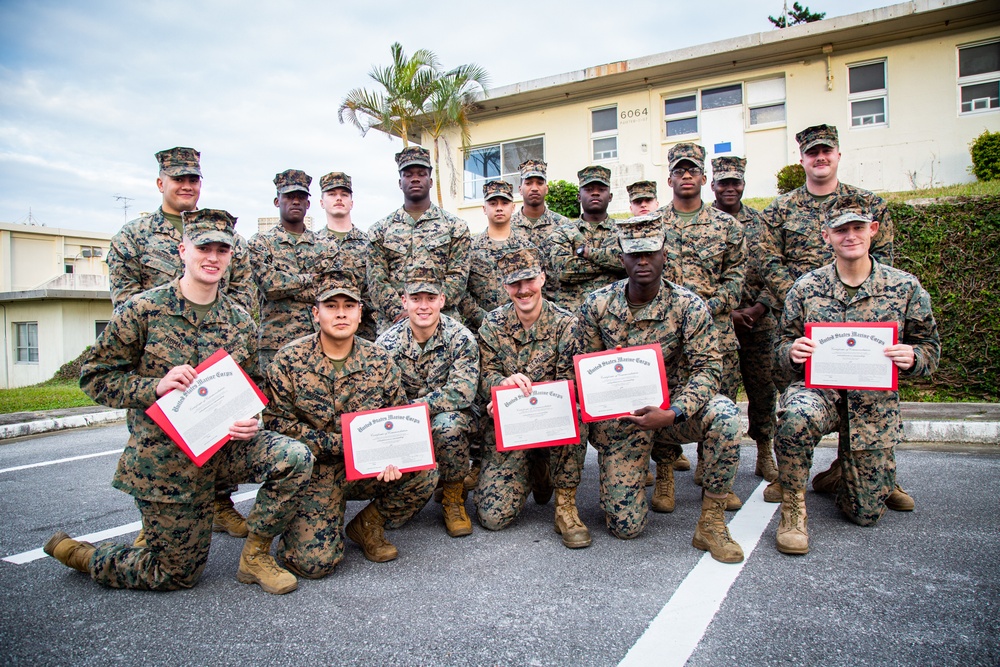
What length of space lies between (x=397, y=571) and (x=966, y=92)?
1542 centimetres

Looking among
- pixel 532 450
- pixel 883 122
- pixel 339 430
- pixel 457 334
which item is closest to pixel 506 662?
pixel 339 430

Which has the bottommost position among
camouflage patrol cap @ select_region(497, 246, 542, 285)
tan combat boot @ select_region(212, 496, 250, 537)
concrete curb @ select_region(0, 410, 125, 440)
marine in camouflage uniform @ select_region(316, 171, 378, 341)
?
tan combat boot @ select_region(212, 496, 250, 537)

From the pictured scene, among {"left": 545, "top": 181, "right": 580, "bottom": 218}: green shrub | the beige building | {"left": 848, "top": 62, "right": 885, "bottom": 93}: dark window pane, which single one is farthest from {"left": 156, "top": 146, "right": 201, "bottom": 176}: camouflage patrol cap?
the beige building

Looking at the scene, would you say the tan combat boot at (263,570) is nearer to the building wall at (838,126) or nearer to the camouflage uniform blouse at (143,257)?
the camouflage uniform blouse at (143,257)

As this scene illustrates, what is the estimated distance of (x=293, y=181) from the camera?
5746 millimetres

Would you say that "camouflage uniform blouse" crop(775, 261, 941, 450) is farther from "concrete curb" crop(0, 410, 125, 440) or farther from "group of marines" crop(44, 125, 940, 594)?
"concrete curb" crop(0, 410, 125, 440)

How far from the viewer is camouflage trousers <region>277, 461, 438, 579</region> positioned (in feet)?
11.2

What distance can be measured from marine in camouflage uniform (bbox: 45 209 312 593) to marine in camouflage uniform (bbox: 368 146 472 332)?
2.16 metres

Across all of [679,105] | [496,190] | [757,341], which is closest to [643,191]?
[496,190]

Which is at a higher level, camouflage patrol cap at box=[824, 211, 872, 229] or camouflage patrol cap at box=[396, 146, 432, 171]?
camouflage patrol cap at box=[396, 146, 432, 171]

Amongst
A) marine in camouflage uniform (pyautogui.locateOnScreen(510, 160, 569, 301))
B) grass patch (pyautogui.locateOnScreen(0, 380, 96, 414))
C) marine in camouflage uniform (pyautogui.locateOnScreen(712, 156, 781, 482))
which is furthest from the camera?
grass patch (pyautogui.locateOnScreen(0, 380, 96, 414))

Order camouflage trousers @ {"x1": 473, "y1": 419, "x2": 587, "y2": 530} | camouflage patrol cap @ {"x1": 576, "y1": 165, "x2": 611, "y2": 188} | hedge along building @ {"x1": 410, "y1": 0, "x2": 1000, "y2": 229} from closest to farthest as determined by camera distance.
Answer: camouflage trousers @ {"x1": 473, "y1": 419, "x2": 587, "y2": 530} → camouflage patrol cap @ {"x1": 576, "y1": 165, "x2": 611, "y2": 188} → hedge along building @ {"x1": 410, "y1": 0, "x2": 1000, "y2": 229}

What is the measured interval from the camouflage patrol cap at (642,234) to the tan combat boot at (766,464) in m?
2.19

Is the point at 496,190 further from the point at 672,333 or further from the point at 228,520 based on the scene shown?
the point at 228,520
